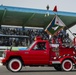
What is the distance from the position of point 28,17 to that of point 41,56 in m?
26.8

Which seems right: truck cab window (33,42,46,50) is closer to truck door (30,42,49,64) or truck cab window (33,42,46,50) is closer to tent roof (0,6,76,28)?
truck door (30,42,49,64)

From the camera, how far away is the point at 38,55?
17.8 metres

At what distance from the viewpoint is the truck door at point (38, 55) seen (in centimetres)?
1770

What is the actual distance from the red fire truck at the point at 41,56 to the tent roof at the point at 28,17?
831 inches

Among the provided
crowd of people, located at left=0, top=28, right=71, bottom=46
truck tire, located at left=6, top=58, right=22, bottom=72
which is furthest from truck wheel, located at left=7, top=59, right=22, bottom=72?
crowd of people, located at left=0, top=28, right=71, bottom=46

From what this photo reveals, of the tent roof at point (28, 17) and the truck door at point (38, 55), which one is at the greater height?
the tent roof at point (28, 17)

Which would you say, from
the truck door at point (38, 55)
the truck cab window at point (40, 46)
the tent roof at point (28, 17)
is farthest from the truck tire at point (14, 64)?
the tent roof at point (28, 17)

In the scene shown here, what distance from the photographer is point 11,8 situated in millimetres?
39938

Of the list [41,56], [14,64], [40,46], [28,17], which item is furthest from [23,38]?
[14,64]

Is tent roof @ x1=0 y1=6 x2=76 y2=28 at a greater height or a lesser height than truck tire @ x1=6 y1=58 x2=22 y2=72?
greater

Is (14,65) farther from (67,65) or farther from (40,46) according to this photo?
(67,65)

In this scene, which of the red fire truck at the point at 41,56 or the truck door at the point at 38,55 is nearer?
the red fire truck at the point at 41,56

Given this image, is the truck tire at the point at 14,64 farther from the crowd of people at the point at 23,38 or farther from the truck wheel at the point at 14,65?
the crowd of people at the point at 23,38

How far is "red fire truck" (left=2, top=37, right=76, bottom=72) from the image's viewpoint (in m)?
17.5
